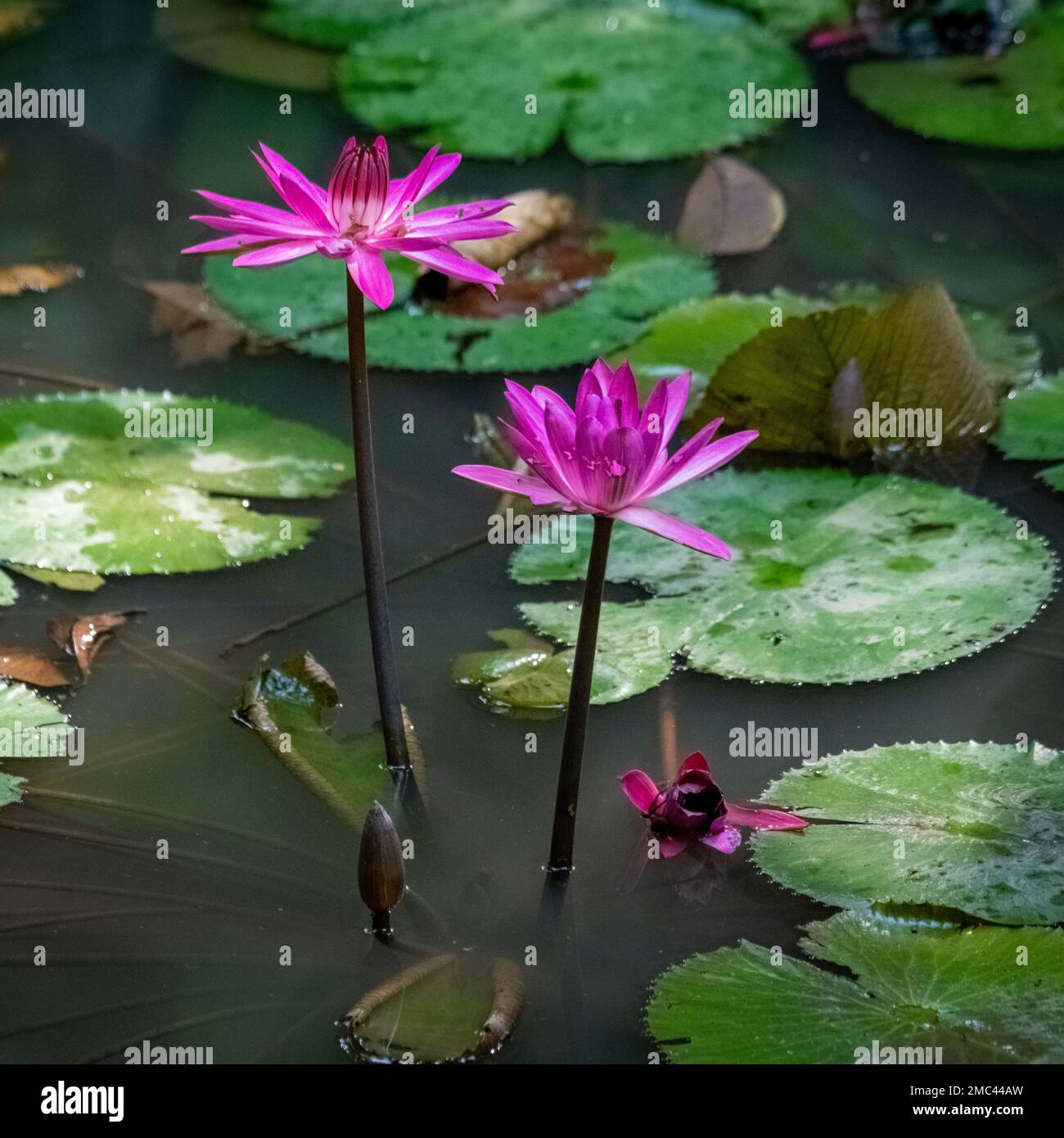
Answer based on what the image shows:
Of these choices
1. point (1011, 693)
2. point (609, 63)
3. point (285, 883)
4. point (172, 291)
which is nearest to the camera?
point (285, 883)

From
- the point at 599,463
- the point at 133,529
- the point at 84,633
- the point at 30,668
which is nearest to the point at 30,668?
the point at 30,668

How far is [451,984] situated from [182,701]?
71 centimetres

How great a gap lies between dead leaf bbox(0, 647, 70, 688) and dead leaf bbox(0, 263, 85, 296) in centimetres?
152

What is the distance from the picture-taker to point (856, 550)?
2.31m

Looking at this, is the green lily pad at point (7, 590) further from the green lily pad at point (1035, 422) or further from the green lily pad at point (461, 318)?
the green lily pad at point (1035, 422)

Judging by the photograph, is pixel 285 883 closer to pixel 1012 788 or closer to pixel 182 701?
pixel 182 701

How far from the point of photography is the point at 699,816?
1.74 meters

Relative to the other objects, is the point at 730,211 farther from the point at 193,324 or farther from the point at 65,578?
the point at 65,578

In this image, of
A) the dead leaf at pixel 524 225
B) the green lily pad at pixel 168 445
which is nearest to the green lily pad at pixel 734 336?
the dead leaf at pixel 524 225

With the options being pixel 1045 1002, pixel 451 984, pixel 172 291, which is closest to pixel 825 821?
pixel 1045 1002

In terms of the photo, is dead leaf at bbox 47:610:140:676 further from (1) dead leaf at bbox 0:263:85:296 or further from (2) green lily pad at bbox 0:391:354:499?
(1) dead leaf at bbox 0:263:85:296

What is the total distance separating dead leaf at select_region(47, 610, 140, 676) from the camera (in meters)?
2.13

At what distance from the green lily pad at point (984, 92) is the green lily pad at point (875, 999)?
121 inches
